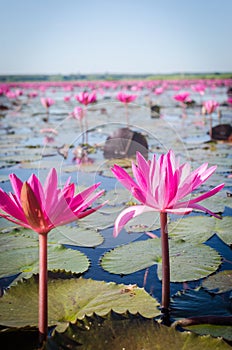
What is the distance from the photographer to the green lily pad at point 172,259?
0.95m

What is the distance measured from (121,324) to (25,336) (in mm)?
178

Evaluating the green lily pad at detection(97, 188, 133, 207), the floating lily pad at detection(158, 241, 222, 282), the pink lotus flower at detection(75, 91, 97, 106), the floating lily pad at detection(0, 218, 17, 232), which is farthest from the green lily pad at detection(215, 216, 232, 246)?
the pink lotus flower at detection(75, 91, 97, 106)

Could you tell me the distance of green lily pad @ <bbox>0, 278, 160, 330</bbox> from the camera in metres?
0.70

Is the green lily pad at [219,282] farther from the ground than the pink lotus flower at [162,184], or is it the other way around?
the pink lotus flower at [162,184]

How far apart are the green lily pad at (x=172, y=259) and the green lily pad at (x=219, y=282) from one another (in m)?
0.03

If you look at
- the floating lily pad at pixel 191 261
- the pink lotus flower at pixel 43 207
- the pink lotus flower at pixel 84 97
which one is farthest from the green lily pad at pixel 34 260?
Answer: the pink lotus flower at pixel 84 97

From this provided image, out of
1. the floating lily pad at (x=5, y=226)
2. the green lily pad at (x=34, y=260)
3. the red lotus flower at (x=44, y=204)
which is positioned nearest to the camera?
the red lotus flower at (x=44, y=204)

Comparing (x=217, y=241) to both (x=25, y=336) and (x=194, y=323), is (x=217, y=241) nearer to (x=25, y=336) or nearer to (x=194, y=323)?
(x=194, y=323)

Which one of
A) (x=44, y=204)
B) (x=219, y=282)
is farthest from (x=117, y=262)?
(x=44, y=204)

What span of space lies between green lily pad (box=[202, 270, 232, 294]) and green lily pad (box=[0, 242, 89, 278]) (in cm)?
31

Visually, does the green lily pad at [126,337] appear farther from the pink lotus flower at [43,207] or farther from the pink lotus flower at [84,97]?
the pink lotus flower at [84,97]

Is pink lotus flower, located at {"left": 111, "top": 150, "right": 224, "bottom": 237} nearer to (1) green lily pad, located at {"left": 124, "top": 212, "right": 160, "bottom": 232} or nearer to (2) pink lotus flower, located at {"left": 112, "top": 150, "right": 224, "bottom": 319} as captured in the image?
(2) pink lotus flower, located at {"left": 112, "top": 150, "right": 224, "bottom": 319}

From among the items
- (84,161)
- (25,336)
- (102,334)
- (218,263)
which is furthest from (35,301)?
(84,161)

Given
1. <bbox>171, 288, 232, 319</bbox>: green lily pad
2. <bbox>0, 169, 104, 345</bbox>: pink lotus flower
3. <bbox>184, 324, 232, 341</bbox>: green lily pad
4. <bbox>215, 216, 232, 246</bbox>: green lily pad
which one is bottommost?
<bbox>215, 216, 232, 246</bbox>: green lily pad
